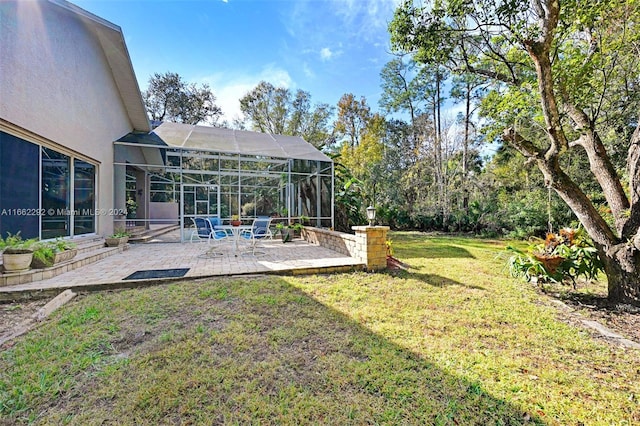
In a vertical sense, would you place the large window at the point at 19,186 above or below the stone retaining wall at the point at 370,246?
above

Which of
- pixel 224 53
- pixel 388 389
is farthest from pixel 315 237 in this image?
pixel 224 53

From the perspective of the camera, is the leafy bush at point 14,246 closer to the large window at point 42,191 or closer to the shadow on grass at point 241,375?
the large window at point 42,191

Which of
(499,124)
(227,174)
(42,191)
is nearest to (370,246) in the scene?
(499,124)

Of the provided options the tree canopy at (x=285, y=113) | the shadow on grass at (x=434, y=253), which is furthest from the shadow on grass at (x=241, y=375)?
the tree canopy at (x=285, y=113)

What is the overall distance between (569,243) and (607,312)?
1.49 meters

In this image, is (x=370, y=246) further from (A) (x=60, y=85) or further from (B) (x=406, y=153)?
(B) (x=406, y=153)

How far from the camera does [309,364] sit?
8.36 ft

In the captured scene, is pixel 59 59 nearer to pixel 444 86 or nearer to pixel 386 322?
pixel 386 322

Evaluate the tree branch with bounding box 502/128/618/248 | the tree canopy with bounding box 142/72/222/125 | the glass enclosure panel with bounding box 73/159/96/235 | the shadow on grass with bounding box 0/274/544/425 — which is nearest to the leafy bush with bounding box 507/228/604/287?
the tree branch with bounding box 502/128/618/248

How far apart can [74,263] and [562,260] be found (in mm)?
8979

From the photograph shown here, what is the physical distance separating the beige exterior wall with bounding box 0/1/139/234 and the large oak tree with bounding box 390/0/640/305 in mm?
6868

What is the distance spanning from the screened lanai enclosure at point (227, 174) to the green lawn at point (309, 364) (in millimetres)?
6971

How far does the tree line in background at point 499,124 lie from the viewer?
14.1ft

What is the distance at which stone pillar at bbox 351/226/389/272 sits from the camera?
19.3 feet
